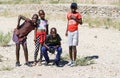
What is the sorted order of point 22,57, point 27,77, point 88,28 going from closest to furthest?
point 27,77 → point 22,57 → point 88,28

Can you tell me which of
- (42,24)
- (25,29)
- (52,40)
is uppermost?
→ (42,24)

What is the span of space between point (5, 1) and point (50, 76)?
30.7 meters

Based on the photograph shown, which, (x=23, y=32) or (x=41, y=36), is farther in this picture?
(x=41, y=36)

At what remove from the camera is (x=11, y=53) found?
1468 centimetres

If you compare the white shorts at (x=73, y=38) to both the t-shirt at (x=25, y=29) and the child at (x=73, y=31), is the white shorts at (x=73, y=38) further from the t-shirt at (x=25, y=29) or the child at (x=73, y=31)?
the t-shirt at (x=25, y=29)

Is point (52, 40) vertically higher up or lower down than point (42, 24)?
lower down

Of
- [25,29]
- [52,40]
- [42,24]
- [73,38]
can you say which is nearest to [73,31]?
[73,38]

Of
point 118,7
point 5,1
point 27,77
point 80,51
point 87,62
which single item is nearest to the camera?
point 27,77

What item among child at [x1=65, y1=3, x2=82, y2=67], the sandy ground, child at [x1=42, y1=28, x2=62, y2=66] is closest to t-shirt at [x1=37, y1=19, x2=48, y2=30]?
child at [x1=42, y1=28, x2=62, y2=66]

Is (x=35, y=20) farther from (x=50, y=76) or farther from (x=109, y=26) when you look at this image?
(x=109, y=26)

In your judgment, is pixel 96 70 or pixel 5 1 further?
pixel 5 1

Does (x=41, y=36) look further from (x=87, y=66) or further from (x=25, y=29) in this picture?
(x=87, y=66)

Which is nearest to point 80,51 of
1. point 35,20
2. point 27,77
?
point 35,20

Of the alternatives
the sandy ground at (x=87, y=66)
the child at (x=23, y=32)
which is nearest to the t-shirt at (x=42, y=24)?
the child at (x=23, y=32)
